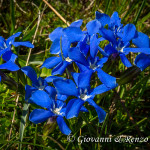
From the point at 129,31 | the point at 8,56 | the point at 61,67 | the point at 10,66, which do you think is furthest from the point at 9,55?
the point at 129,31

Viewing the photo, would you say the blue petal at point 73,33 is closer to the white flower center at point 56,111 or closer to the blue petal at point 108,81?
the blue petal at point 108,81

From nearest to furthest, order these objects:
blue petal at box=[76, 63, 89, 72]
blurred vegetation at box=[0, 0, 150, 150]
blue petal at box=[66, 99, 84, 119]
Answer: blue petal at box=[66, 99, 84, 119] < blue petal at box=[76, 63, 89, 72] < blurred vegetation at box=[0, 0, 150, 150]

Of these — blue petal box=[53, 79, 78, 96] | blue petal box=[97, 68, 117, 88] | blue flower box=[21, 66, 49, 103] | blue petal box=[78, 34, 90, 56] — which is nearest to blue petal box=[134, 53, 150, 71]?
blue petal box=[97, 68, 117, 88]

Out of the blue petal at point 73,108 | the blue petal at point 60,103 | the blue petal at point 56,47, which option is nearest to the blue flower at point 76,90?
the blue petal at point 73,108

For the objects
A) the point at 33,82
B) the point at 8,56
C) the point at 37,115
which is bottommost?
the point at 37,115

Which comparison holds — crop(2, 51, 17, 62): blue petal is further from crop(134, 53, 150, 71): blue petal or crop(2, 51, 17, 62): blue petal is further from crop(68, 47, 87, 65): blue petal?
crop(134, 53, 150, 71): blue petal

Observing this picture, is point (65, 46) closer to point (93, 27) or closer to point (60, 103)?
point (93, 27)

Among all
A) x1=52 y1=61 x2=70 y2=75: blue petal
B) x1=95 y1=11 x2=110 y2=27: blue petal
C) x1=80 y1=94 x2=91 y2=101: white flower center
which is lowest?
x1=80 y1=94 x2=91 y2=101: white flower center
